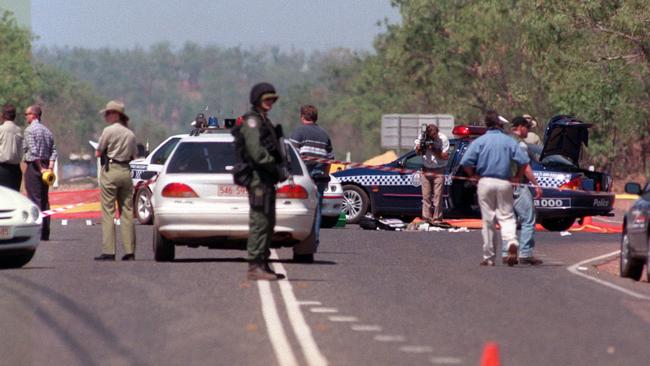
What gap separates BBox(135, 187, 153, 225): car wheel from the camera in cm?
2866

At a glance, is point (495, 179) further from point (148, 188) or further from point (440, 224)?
point (148, 188)

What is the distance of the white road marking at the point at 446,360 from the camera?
34.9 ft

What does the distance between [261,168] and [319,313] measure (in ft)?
10.5

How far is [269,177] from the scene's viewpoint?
53.8 feet

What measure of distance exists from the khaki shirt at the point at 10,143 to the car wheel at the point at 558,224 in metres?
10.3

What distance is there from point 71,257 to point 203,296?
19.8ft

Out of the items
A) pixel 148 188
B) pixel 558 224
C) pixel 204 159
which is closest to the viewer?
pixel 204 159

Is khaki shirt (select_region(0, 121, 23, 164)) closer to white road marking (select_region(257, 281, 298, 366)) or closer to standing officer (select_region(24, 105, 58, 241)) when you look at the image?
standing officer (select_region(24, 105, 58, 241))

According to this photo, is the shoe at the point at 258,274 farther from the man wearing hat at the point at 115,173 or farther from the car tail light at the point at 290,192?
the man wearing hat at the point at 115,173

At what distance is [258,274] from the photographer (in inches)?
634

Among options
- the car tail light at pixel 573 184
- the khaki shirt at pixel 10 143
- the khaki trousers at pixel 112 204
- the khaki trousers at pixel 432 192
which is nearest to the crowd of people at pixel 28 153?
the khaki shirt at pixel 10 143

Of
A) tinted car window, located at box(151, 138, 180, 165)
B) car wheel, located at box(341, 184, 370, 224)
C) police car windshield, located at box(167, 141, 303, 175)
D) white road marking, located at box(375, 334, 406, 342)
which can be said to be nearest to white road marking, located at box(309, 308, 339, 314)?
white road marking, located at box(375, 334, 406, 342)

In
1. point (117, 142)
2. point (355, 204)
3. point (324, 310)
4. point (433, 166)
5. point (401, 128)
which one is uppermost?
point (117, 142)

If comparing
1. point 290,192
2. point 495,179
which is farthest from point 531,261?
point 290,192
